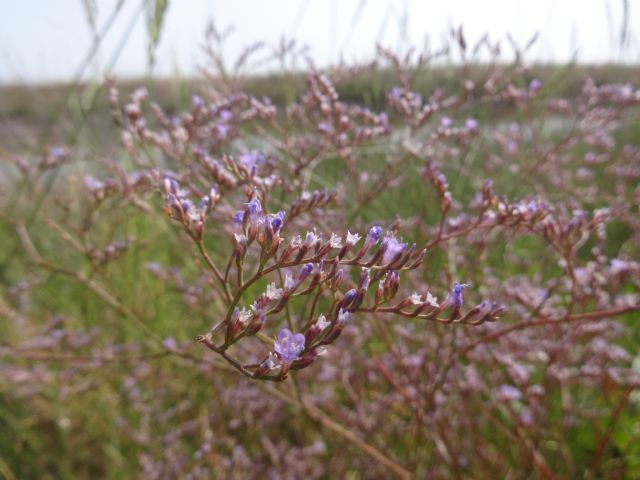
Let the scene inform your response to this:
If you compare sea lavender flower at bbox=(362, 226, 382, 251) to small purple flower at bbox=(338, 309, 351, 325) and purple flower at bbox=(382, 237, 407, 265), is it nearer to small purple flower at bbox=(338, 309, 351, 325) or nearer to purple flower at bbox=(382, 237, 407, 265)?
purple flower at bbox=(382, 237, 407, 265)

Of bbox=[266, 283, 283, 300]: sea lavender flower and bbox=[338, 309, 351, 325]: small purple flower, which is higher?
bbox=[266, 283, 283, 300]: sea lavender flower

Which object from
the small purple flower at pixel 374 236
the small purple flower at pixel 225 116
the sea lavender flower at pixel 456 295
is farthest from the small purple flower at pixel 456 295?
the small purple flower at pixel 225 116

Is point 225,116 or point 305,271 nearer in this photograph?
point 305,271

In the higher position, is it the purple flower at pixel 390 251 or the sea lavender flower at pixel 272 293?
the purple flower at pixel 390 251

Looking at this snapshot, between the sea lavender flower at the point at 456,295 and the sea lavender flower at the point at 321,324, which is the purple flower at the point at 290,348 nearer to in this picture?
the sea lavender flower at the point at 321,324

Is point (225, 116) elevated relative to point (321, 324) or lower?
elevated

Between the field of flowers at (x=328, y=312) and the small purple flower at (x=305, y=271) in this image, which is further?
the field of flowers at (x=328, y=312)

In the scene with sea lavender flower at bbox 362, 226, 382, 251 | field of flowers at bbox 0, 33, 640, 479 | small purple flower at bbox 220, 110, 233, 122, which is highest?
small purple flower at bbox 220, 110, 233, 122

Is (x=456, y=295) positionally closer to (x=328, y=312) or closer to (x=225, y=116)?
(x=328, y=312)

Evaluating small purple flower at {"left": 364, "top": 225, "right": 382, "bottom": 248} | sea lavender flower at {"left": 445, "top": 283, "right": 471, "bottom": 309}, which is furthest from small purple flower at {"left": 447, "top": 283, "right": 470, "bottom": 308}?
small purple flower at {"left": 364, "top": 225, "right": 382, "bottom": 248}

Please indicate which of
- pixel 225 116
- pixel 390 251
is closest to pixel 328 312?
pixel 390 251
